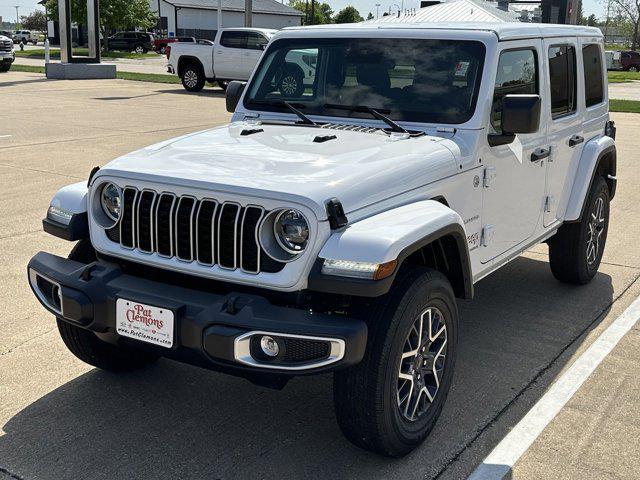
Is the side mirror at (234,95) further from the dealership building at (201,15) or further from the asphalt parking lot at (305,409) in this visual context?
the dealership building at (201,15)

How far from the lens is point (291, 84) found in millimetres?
4895

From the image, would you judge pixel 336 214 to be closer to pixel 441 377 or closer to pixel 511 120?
pixel 441 377

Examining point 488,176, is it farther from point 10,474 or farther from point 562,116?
point 10,474

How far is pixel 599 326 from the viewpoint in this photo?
17.5ft

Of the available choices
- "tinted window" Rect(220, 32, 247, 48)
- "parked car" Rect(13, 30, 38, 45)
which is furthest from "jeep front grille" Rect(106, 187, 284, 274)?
"parked car" Rect(13, 30, 38, 45)

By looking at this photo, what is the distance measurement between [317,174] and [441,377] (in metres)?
1.13

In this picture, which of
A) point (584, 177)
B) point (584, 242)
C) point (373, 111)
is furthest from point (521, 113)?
point (584, 242)

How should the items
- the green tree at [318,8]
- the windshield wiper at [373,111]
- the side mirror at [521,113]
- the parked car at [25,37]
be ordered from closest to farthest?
1. the side mirror at [521,113]
2. the windshield wiper at [373,111]
3. the parked car at [25,37]
4. the green tree at [318,8]

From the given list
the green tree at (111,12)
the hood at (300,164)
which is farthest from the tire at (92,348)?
the green tree at (111,12)

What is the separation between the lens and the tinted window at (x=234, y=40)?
77.1 ft

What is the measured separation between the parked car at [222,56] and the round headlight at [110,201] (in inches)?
779

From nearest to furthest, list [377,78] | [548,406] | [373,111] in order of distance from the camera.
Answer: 1. [548,406]
2. [373,111]
3. [377,78]

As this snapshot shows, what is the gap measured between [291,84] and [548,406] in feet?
7.82

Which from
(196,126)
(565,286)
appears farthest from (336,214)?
(196,126)
